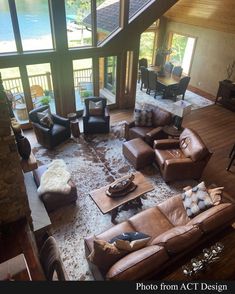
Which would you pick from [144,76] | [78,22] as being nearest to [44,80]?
[78,22]

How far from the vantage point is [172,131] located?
5.88m

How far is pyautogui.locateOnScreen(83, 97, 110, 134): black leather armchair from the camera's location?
6.47 meters

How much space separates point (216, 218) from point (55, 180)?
2.78 metres

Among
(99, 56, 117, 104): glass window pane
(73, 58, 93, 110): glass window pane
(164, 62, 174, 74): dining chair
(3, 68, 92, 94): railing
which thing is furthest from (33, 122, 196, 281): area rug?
(164, 62, 174, 74): dining chair

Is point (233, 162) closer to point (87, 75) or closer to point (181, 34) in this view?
point (87, 75)

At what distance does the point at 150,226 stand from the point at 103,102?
4130 mm

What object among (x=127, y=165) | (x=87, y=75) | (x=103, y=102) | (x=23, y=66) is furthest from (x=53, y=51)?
(x=127, y=165)

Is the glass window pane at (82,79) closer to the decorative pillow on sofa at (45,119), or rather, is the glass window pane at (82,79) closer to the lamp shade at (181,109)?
the decorative pillow on sofa at (45,119)

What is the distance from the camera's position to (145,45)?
10430mm

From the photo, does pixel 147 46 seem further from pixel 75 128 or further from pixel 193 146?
pixel 193 146

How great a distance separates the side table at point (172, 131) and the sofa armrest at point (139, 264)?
345cm

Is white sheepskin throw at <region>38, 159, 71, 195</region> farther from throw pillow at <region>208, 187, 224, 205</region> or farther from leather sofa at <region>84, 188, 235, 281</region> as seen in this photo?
throw pillow at <region>208, 187, 224, 205</region>

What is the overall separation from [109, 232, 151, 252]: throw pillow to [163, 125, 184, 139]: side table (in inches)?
128

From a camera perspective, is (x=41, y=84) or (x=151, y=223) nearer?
(x=151, y=223)
